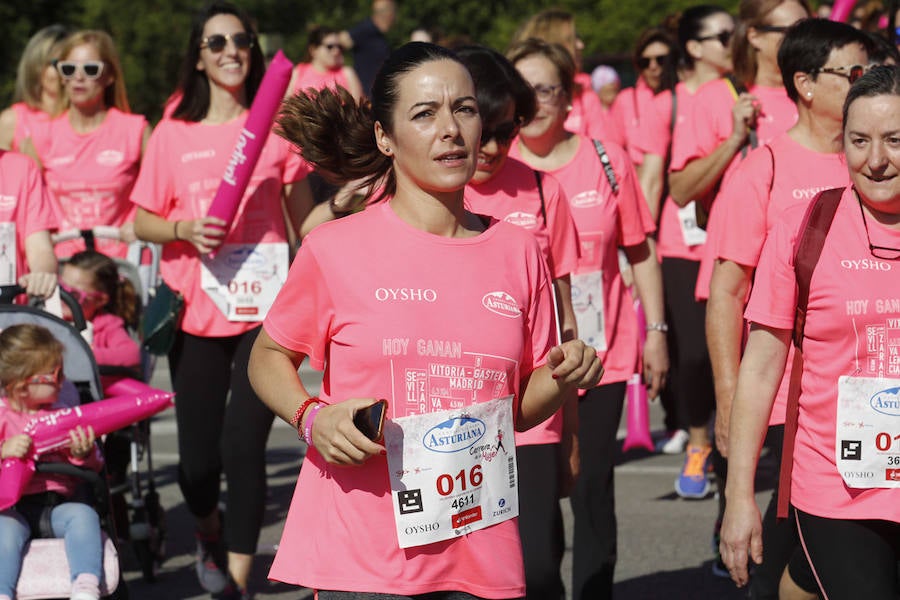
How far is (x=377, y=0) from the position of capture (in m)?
14.5

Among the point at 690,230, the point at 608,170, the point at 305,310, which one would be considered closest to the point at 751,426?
the point at 305,310

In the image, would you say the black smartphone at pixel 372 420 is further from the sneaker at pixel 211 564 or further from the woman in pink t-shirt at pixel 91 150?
the woman in pink t-shirt at pixel 91 150

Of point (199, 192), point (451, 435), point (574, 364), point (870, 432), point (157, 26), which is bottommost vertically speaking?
point (870, 432)

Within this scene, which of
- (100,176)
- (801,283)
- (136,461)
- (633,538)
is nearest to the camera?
(801,283)

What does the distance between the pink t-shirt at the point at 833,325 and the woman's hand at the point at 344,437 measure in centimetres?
124

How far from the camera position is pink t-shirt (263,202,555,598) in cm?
347

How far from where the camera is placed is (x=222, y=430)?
248 inches

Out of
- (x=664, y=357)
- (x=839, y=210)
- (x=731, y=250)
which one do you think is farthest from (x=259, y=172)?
(x=839, y=210)

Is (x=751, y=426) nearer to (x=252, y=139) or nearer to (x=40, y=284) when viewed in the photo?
(x=252, y=139)

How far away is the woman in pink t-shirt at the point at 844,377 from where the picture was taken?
12.7 ft

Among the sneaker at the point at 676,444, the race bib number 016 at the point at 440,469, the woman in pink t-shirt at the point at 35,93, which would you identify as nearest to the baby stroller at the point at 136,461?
the woman in pink t-shirt at the point at 35,93

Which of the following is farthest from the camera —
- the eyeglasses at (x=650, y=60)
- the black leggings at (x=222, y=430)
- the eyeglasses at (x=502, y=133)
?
the eyeglasses at (x=650, y=60)

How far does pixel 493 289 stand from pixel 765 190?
1.63 meters

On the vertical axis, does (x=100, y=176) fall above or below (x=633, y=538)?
above
